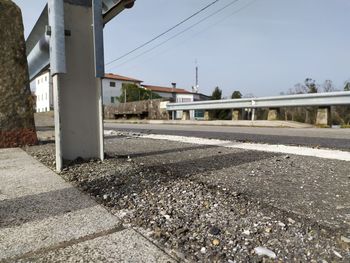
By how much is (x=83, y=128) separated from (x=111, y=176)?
1094mm

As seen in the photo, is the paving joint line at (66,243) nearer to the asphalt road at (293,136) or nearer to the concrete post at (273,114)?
the asphalt road at (293,136)

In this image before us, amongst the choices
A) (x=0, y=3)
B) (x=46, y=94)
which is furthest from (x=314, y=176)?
(x=46, y=94)

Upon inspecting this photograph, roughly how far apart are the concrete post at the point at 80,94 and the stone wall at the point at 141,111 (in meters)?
16.8

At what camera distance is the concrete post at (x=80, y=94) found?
12.1 ft

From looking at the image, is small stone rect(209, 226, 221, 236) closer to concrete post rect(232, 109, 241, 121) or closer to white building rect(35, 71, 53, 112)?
concrete post rect(232, 109, 241, 121)

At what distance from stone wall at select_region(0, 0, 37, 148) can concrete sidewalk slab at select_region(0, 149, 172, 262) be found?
2.96 metres

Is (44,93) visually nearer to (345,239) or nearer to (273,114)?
(273,114)

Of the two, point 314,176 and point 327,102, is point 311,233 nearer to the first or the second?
point 314,176

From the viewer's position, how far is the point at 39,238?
5.61 feet

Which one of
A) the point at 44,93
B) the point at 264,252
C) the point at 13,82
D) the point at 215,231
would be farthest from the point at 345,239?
the point at 44,93

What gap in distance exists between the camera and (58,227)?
185 cm

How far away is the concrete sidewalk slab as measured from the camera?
1.55 meters

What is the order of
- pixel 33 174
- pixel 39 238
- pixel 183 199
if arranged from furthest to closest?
pixel 33 174 < pixel 183 199 < pixel 39 238

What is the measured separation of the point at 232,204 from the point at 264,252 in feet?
2.26
